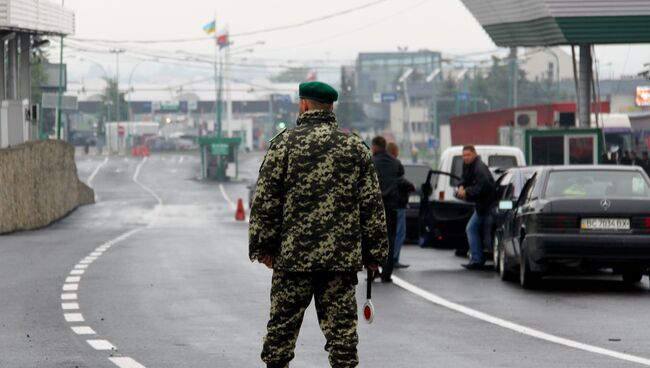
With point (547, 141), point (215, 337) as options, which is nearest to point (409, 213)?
point (547, 141)

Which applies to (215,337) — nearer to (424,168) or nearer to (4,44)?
(424,168)

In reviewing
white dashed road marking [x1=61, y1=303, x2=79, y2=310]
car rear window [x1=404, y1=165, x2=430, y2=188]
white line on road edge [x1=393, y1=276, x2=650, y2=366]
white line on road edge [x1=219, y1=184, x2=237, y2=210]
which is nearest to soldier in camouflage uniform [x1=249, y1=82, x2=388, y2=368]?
white line on road edge [x1=393, y1=276, x2=650, y2=366]

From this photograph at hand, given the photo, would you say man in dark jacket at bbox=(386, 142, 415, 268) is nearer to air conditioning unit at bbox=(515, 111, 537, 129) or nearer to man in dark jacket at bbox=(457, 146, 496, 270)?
man in dark jacket at bbox=(457, 146, 496, 270)

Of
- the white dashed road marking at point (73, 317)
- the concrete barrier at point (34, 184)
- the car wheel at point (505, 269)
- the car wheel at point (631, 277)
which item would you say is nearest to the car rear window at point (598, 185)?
the car wheel at point (631, 277)

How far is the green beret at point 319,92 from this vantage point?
914 centimetres

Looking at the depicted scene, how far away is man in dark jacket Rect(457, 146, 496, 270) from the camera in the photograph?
22797mm

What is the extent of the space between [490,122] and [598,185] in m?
65.4

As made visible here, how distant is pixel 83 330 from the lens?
14.2 m

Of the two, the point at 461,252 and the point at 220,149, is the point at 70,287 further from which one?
the point at 220,149

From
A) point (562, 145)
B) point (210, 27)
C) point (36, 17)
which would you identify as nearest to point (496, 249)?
point (562, 145)

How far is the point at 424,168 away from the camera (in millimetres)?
35656

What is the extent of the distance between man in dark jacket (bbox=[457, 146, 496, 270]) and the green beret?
13698 mm

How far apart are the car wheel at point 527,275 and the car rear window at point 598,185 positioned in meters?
0.77

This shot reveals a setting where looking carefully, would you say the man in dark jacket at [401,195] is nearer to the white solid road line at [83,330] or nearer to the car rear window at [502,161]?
the white solid road line at [83,330]
